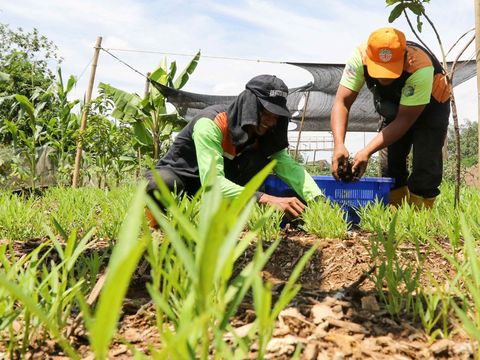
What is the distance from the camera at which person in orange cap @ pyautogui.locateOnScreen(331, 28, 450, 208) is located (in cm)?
242

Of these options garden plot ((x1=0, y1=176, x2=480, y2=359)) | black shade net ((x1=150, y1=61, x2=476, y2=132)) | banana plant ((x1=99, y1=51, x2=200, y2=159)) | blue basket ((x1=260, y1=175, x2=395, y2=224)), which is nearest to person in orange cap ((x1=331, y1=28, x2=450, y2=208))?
blue basket ((x1=260, y1=175, x2=395, y2=224))

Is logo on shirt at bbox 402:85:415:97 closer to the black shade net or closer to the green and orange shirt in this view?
the green and orange shirt

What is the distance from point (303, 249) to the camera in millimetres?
1983

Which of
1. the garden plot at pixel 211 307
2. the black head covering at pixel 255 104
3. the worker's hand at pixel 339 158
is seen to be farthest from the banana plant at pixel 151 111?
the garden plot at pixel 211 307

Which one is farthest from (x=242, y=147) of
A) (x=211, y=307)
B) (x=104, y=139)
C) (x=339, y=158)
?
(x=104, y=139)

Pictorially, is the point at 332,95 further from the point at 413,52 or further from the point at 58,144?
the point at 58,144

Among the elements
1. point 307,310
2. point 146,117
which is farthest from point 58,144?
point 307,310

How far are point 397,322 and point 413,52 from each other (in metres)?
2.26

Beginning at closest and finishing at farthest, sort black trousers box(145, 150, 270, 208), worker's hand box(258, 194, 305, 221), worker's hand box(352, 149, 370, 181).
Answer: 1. worker's hand box(258, 194, 305, 221)
2. worker's hand box(352, 149, 370, 181)
3. black trousers box(145, 150, 270, 208)

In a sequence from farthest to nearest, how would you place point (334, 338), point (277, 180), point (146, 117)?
point (146, 117)
point (277, 180)
point (334, 338)

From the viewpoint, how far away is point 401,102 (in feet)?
8.28

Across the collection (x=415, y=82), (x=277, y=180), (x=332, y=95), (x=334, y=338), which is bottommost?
(x=334, y=338)

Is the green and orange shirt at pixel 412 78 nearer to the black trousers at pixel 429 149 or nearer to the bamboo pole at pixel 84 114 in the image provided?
the black trousers at pixel 429 149

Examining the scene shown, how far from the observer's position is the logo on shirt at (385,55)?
2.37 metres
